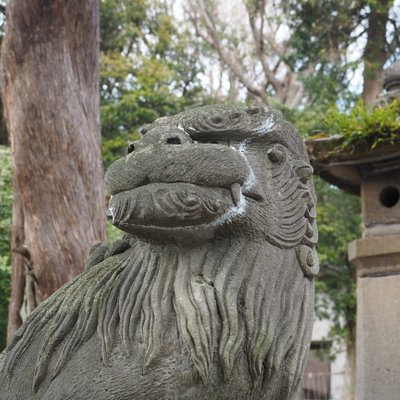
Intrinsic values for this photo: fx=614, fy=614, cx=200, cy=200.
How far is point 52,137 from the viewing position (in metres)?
4.05

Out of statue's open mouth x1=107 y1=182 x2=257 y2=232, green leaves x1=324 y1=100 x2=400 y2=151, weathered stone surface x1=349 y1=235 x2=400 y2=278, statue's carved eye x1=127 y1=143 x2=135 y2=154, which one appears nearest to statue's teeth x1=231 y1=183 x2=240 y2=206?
statue's open mouth x1=107 y1=182 x2=257 y2=232

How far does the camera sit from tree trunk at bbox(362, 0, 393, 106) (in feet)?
30.7

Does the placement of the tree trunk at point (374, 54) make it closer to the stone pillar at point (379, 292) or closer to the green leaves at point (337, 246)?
the green leaves at point (337, 246)

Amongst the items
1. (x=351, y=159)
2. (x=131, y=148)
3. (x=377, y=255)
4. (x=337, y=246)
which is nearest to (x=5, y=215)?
(x=351, y=159)

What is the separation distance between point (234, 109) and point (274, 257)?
0.44m

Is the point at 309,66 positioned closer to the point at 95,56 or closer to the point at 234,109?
the point at 95,56

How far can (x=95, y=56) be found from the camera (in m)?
4.44

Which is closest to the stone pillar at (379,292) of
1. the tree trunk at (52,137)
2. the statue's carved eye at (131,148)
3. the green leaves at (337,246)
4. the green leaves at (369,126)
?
the green leaves at (369,126)

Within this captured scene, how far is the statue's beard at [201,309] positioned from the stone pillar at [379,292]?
7.79 ft

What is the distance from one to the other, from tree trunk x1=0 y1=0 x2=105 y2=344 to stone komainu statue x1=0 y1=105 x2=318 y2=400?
2155 millimetres

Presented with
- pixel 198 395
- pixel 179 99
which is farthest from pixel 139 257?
pixel 179 99

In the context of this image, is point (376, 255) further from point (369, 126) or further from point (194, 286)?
point (194, 286)

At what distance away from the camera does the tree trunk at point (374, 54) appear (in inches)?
368

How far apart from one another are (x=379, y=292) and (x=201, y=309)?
2772 mm
